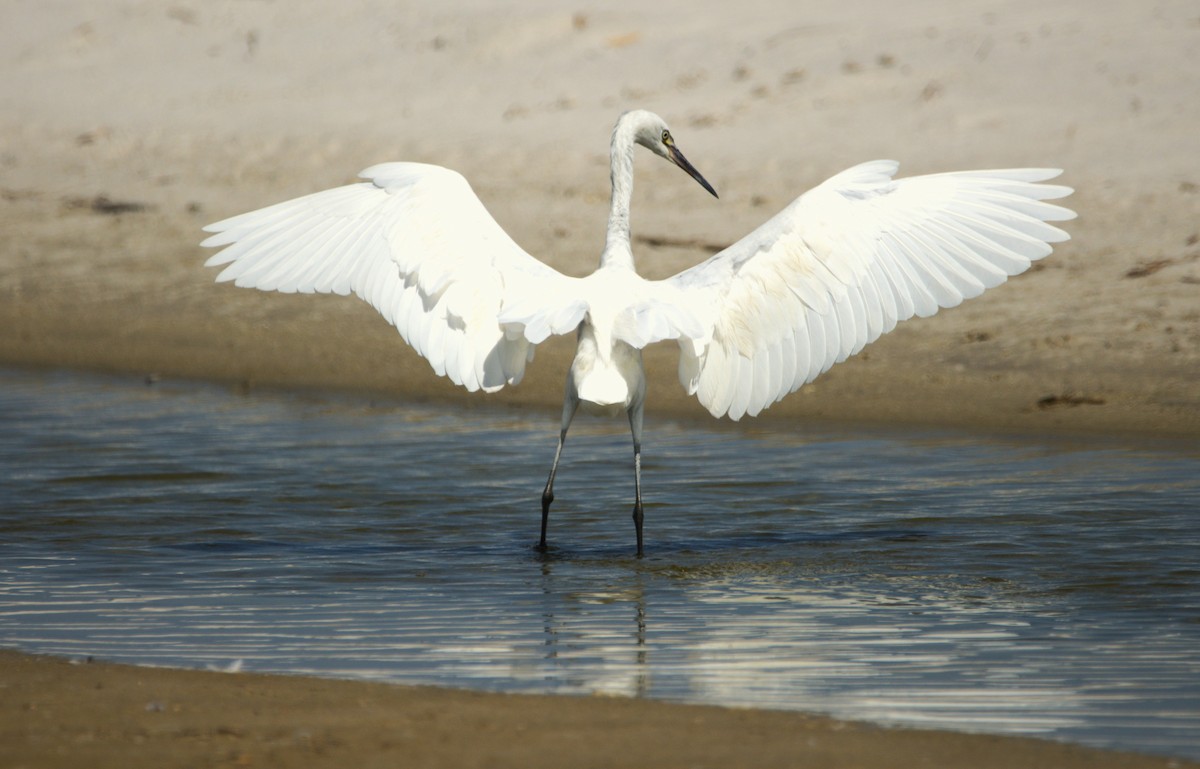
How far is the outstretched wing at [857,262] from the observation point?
5152mm

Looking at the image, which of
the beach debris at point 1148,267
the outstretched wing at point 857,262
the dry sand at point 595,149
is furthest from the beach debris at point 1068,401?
the outstretched wing at point 857,262

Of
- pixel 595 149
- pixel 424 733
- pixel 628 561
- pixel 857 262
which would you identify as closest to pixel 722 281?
pixel 857 262

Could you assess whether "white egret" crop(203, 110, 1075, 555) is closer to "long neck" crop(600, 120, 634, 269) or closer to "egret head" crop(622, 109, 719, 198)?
"long neck" crop(600, 120, 634, 269)

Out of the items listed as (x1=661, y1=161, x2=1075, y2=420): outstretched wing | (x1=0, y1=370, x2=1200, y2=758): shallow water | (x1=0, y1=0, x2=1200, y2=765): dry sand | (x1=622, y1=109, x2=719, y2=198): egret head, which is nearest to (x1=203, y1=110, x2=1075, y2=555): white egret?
(x1=661, y1=161, x2=1075, y2=420): outstretched wing

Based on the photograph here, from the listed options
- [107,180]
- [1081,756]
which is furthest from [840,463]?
[107,180]

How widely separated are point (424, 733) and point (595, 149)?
8.25 m

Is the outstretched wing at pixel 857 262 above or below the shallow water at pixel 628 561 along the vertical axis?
above

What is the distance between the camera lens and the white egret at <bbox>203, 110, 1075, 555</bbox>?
16.9 feet

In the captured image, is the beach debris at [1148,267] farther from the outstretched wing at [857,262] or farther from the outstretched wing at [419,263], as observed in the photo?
the outstretched wing at [419,263]

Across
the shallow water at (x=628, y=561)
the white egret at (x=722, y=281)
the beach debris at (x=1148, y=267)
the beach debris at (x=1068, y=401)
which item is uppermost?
the beach debris at (x=1148, y=267)

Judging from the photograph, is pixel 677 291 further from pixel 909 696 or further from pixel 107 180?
pixel 107 180

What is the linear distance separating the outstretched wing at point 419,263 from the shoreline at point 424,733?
6.05 ft

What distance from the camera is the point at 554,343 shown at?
8.74 m

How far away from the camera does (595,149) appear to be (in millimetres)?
11117
